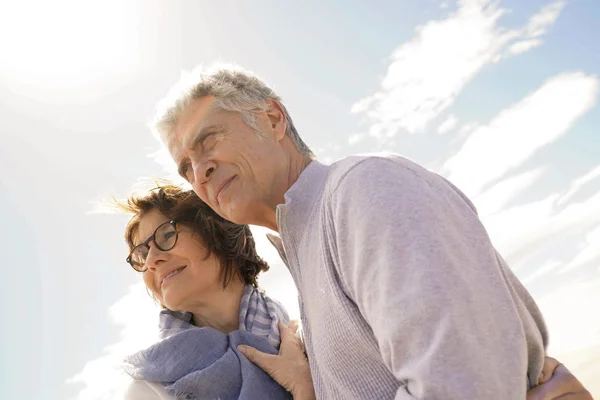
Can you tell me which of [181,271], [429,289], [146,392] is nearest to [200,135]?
[181,271]

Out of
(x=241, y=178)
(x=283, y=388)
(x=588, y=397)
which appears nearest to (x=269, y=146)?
(x=241, y=178)

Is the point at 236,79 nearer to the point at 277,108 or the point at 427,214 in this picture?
the point at 277,108

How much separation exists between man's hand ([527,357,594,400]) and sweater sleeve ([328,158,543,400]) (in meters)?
0.37

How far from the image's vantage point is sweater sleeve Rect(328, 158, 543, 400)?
1251mm

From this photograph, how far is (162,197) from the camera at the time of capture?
3.42m

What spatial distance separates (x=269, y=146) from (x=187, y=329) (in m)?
1.33

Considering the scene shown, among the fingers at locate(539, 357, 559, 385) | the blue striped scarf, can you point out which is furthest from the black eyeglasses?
the fingers at locate(539, 357, 559, 385)

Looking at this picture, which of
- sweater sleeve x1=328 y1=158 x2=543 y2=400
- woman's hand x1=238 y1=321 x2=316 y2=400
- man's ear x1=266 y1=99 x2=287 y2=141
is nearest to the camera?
sweater sleeve x1=328 y1=158 x2=543 y2=400

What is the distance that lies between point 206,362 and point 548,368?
187cm

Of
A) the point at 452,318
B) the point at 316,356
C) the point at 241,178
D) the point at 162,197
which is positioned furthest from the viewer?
the point at 162,197

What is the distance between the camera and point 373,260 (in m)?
1.46

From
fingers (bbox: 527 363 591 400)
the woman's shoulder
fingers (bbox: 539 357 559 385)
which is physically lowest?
fingers (bbox: 527 363 591 400)

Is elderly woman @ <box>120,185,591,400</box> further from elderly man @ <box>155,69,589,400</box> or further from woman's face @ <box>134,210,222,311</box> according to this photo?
elderly man @ <box>155,69,589,400</box>

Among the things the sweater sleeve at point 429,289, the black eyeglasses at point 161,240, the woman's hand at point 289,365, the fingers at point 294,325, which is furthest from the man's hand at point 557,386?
the black eyeglasses at point 161,240
